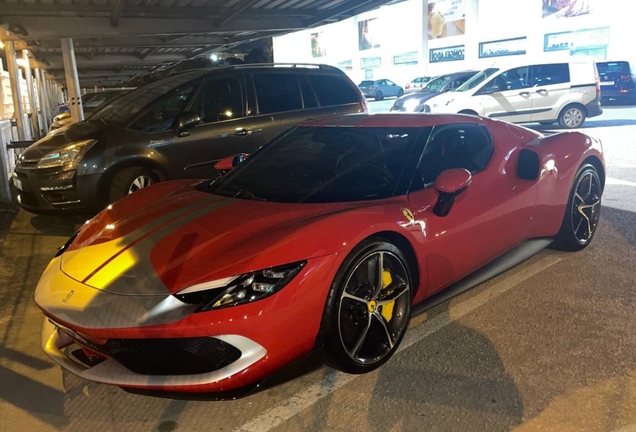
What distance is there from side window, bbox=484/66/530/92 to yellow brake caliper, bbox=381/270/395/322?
11.0 metres

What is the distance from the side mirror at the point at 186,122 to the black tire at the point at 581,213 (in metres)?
3.88

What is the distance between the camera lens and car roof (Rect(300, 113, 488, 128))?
356 centimetres

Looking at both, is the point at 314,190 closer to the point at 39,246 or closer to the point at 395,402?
the point at 395,402

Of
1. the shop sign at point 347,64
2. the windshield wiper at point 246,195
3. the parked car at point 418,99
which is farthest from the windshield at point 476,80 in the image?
the shop sign at point 347,64

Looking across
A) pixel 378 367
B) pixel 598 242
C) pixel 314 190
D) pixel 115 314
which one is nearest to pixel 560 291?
pixel 598 242

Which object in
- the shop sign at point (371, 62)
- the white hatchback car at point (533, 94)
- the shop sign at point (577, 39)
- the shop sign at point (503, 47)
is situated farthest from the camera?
A: the shop sign at point (371, 62)

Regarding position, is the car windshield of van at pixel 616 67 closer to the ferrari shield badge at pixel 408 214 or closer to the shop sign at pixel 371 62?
the ferrari shield badge at pixel 408 214

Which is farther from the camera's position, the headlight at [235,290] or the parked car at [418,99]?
the parked car at [418,99]

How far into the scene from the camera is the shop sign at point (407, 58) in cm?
3616

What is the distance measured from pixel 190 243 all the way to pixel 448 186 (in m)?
1.46

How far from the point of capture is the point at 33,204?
221 inches

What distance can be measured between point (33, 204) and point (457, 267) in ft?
15.0

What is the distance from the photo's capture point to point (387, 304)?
2887 mm

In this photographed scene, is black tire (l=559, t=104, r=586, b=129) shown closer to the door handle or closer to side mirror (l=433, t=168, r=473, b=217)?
the door handle
